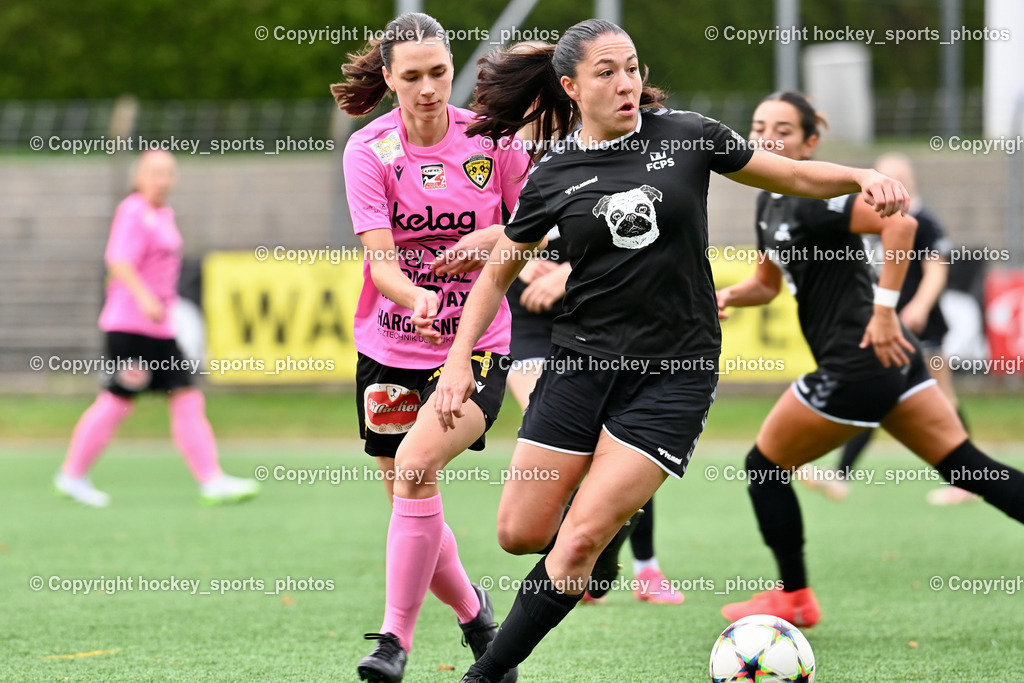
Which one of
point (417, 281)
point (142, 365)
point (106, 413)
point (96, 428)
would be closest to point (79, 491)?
point (96, 428)

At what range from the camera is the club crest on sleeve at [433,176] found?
4426 millimetres

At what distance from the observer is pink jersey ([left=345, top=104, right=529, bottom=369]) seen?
14.4 ft

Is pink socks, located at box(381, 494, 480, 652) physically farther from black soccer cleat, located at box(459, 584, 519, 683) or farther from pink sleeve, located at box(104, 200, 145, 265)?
pink sleeve, located at box(104, 200, 145, 265)

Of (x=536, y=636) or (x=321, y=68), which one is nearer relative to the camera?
(x=536, y=636)

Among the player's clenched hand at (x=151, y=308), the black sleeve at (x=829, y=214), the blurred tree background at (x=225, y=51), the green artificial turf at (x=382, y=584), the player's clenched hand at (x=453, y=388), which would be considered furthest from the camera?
the blurred tree background at (x=225, y=51)

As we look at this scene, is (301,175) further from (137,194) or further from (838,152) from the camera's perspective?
(137,194)

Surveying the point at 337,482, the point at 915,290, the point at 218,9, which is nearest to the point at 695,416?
the point at 915,290

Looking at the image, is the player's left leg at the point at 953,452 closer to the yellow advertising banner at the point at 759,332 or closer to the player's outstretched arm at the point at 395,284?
the player's outstretched arm at the point at 395,284

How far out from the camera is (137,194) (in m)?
8.70

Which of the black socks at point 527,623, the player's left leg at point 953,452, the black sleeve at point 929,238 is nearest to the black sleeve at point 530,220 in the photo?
the black socks at point 527,623

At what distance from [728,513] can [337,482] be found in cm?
338

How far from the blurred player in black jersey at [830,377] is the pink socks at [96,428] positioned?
16.6 ft

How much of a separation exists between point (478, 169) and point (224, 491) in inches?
197

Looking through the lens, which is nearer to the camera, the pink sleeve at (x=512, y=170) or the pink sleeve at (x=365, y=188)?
the pink sleeve at (x=365, y=188)
